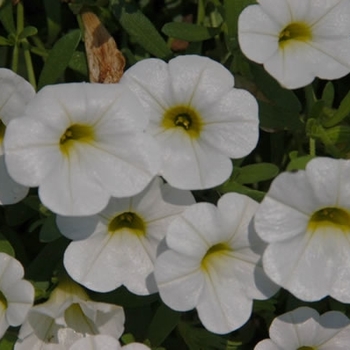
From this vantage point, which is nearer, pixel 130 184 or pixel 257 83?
pixel 130 184

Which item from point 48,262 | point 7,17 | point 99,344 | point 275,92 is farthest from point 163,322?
point 7,17

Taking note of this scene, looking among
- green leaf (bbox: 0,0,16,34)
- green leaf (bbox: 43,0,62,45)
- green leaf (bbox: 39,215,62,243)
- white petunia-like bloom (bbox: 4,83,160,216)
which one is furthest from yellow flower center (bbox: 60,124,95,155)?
green leaf (bbox: 43,0,62,45)

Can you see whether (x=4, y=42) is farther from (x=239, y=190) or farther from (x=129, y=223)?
(x=239, y=190)

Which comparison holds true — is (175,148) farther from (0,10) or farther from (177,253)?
(0,10)

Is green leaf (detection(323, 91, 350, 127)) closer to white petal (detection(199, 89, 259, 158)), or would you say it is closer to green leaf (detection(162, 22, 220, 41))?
white petal (detection(199, 89, 259, 158))

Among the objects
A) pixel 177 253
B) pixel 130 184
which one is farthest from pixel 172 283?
pixel 130 184

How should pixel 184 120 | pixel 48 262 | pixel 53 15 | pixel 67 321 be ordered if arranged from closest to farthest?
pixel 184 120
pixel 67 321
pixel 48 262
pixel 53 15

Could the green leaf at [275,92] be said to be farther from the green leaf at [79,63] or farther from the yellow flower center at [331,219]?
the green leaf at [79,63]
